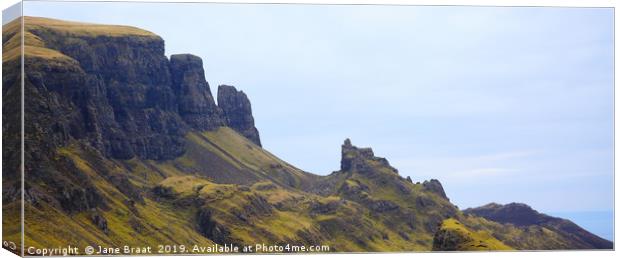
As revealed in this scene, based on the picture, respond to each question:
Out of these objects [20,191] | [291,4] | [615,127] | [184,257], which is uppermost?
[291,4]

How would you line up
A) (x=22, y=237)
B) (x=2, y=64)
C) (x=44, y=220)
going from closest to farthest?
1. (x=22, y=237)
2. (x=2, y=64)
3. (x=44, y=220)

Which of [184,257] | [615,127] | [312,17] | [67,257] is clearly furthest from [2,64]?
[615,127]

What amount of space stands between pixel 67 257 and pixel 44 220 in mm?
38226

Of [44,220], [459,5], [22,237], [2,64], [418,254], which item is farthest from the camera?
[44,220]

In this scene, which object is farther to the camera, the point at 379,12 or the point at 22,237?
the point at 379,12

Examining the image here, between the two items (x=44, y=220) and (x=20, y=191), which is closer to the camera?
(x=20, y=191)

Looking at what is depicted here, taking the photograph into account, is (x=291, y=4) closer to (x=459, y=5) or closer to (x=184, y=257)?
(x=459, y=5)

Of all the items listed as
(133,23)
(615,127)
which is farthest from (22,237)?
(615,127)

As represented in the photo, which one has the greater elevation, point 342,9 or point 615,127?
point 342,9

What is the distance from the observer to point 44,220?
156 metres

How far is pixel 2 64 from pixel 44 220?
41381 millimetres

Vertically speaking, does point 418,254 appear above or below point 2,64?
below

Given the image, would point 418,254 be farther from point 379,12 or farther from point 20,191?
point 20,191

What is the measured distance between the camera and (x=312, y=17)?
494 feet
